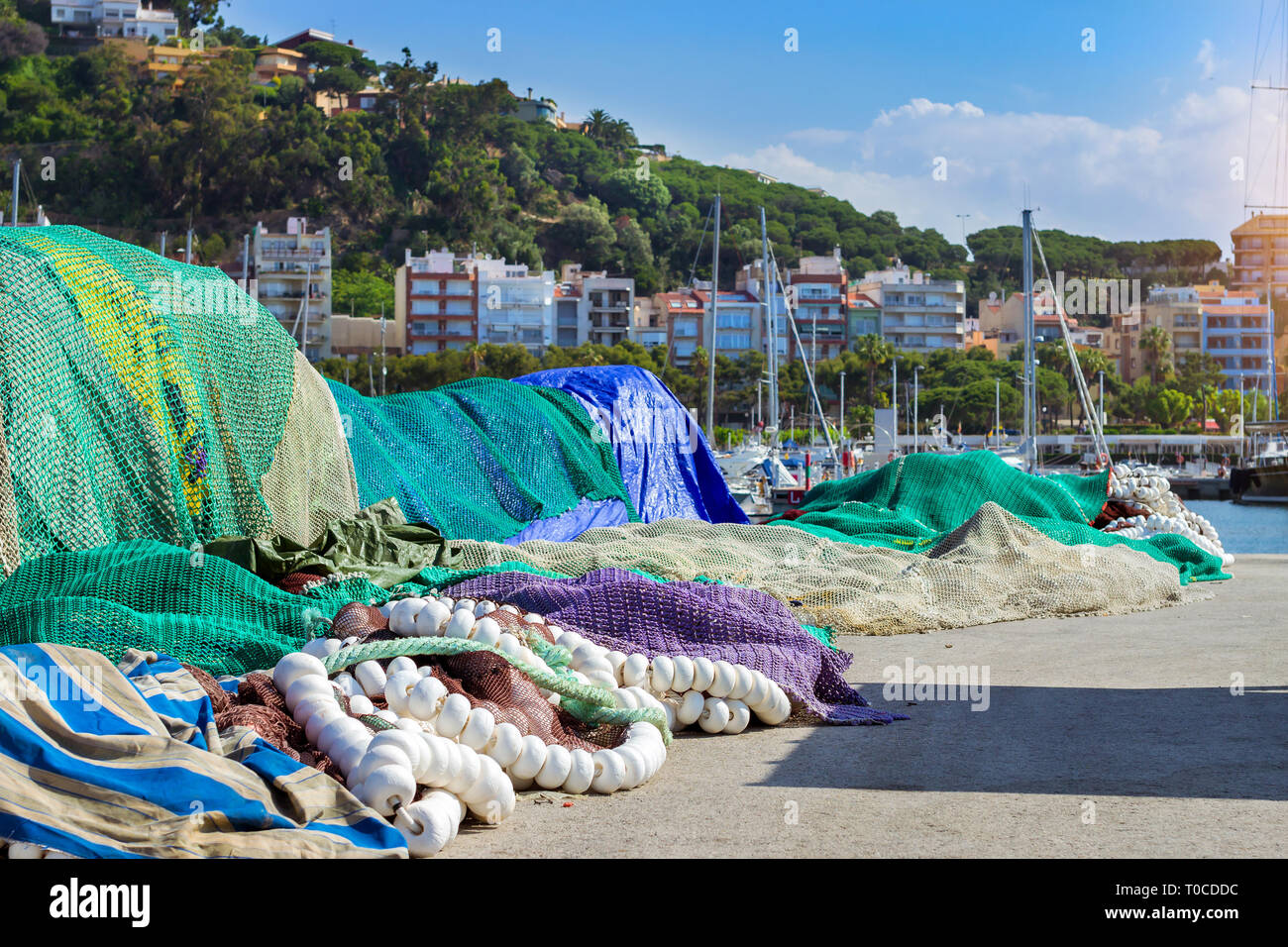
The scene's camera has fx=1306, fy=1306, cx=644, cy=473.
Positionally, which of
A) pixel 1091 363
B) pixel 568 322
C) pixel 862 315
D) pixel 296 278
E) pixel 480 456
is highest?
pixel 296 278

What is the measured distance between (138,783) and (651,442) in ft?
31.0

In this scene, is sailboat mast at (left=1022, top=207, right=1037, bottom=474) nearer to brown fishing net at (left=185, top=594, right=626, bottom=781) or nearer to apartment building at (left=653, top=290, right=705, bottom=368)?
brown fishing net at (left=185, top=594, right=626, bottom=781)

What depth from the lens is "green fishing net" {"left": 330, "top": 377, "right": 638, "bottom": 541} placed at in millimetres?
9547

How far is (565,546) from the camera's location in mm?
8203

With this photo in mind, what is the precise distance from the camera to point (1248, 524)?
142 feet

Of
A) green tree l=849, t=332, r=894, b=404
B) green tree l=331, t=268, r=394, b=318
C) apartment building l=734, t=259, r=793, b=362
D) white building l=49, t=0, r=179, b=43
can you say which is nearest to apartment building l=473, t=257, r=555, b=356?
green tree l=331, t=268, r=394, b=318

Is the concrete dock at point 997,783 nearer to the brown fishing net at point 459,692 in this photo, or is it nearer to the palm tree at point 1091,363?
the brown fishing net at point 459,692

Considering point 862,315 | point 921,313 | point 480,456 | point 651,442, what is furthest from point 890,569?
point 921,313

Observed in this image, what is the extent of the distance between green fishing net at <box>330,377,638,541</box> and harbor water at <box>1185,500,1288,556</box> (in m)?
23.1

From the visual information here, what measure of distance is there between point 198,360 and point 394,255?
290 ft

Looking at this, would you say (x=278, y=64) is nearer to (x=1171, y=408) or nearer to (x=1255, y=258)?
(x=1171, y=408)

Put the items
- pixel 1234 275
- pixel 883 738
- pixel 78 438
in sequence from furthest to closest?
1. pixel 1234 275
2. pixel 78 438
3. pixel 883 738
